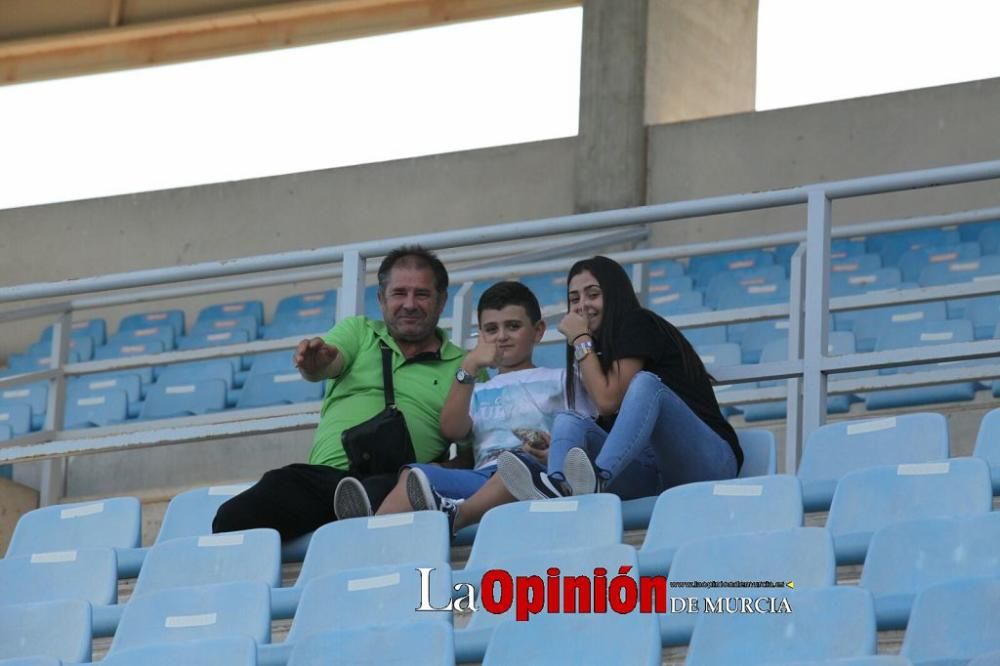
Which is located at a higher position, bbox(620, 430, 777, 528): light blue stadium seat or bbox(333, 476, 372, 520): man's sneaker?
bbox(620, 430, 777, 528): light blue stadium seat

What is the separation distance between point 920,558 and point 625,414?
1025 mm

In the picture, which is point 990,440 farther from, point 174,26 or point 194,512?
point 174,26

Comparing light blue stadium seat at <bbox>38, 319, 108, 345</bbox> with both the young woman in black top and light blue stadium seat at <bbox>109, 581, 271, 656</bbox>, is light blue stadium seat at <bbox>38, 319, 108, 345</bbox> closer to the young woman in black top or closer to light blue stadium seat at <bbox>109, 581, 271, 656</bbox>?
the young woman in black top

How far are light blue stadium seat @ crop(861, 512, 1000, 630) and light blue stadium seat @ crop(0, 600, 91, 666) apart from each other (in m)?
1.70

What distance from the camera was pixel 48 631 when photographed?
4.77 m

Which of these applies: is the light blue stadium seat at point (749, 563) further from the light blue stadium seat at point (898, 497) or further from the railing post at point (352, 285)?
the railing post at point (352, 285)

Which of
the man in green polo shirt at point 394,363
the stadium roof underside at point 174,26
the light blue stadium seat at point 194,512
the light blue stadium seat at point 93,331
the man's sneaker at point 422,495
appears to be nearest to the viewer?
the man's sneaker at point 422,495

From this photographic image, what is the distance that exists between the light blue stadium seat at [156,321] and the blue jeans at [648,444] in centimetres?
597

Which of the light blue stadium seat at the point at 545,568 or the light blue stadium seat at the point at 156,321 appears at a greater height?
the light blue stadium seat at the point at 156,321

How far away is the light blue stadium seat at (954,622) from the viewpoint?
3723 millimetres

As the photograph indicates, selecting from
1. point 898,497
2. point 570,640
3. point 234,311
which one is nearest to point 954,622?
point 570,640

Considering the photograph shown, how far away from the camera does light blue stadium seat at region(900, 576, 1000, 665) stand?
3723 millimetres

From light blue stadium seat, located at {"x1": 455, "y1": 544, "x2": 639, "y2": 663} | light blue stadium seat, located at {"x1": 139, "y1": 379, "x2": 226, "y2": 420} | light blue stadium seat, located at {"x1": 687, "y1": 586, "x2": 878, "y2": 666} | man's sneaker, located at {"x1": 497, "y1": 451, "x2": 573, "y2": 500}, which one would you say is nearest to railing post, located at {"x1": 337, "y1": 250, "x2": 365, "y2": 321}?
man's sneaker, located at {"x1": 497, "y1": 451, "x2": 573, "y2": 500}

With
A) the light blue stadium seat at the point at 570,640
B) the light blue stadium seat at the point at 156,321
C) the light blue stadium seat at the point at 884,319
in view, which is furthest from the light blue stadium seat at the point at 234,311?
the light blue stadium seat at the point at 570,640
